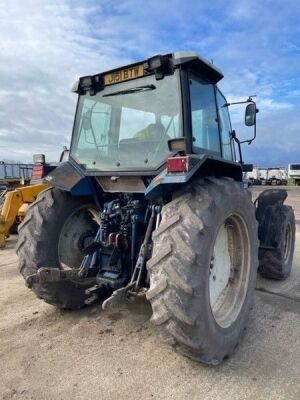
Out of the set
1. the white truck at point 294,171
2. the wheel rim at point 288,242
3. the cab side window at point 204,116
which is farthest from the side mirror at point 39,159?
the white truck at point 294,171

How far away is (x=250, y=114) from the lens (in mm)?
4680

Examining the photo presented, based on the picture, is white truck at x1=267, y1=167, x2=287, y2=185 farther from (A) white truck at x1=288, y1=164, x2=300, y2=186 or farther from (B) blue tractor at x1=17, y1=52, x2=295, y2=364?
(B) blue tractor at x1=17, y1=52, x2=295, y2=364

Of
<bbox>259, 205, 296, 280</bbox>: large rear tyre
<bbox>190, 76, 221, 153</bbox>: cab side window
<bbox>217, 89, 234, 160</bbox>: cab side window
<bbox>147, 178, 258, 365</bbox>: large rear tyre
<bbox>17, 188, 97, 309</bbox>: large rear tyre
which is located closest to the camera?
<bbox>147, 178, 258, 365</bbox>: large rear tyre

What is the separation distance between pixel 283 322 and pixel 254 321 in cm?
29

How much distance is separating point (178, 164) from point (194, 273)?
0.82 metres

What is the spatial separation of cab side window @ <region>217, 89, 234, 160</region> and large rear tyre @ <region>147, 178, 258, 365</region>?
1154 mm

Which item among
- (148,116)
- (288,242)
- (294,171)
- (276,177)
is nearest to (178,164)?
(148,116)

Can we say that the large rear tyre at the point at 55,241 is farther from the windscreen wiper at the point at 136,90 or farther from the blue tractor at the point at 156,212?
the windscreen wiper at the point at 136,90

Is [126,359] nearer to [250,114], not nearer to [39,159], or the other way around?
[39,159]

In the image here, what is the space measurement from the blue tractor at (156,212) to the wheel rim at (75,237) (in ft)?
0.04

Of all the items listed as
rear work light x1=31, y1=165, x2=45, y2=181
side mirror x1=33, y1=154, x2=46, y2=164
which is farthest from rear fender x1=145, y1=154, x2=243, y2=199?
side mirror x1=33, y1=154, x2=46, y2=164

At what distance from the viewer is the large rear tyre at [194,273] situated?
105 inches

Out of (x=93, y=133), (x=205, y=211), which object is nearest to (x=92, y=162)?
(x=93, y=133)

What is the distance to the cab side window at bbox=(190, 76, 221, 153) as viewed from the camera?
3.61 meters
